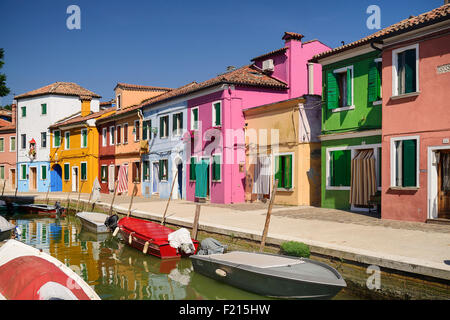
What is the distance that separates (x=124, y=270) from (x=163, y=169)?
14.9 m

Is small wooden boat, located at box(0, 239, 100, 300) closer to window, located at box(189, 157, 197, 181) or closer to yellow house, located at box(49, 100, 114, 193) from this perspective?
window, located at box(189, 157, 197, 181)

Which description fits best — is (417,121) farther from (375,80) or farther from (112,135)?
(112,135)

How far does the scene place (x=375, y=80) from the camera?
14.6 meters

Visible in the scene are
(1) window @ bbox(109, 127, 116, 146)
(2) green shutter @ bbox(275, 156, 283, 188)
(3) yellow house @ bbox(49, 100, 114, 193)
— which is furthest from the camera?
(3) yellow house @ bbox(49, 100, 114, 193)

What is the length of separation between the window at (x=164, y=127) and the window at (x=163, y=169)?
1.57 m

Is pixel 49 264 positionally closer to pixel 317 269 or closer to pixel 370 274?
pixel 317 269

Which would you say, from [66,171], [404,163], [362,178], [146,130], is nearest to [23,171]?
[66,171]

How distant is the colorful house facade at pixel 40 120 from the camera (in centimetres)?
3753

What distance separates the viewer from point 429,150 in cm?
1229

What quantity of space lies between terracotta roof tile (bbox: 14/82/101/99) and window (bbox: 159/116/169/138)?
13292 mm

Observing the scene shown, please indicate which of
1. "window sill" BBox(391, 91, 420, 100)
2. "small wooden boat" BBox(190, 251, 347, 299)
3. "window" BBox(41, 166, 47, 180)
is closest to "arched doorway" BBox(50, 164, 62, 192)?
"window" BBox(41, 166, 47, 180)

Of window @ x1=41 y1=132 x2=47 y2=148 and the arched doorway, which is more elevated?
window @ x1=41 y1=132 x2=47 y2=148

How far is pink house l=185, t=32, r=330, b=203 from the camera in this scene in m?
21.0
